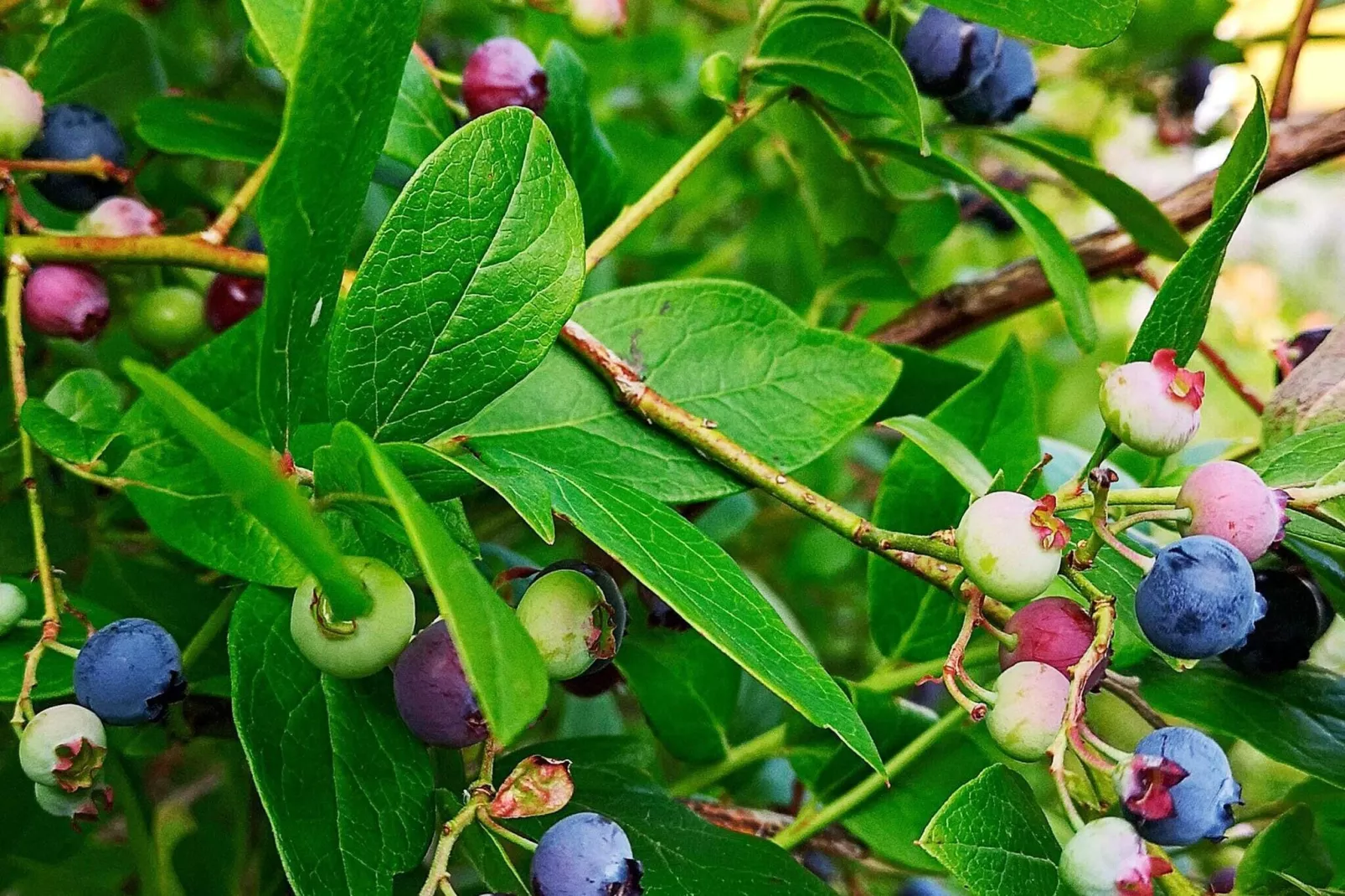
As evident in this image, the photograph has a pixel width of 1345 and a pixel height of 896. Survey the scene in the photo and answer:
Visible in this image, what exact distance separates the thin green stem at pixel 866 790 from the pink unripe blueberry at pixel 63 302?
1.69 ft

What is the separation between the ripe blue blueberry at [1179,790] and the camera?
1.39 feet

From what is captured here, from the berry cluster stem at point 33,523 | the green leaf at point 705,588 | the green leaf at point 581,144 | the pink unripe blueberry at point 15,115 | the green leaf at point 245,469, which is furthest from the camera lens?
Answer: the green leaf at point 581,144

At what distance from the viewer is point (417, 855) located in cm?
49

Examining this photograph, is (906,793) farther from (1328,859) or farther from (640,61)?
(640,61)

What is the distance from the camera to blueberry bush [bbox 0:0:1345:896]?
0.43 m

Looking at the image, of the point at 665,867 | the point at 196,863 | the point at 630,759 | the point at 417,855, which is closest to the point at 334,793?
the point at 417,855

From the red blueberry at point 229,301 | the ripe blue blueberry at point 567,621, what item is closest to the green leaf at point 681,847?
the ripe blue blueberry at point 567,621

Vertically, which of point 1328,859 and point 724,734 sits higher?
point 1328,859

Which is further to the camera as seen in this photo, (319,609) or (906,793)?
(906,793)

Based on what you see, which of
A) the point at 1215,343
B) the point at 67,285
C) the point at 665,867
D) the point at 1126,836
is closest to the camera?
the point at 1126,836

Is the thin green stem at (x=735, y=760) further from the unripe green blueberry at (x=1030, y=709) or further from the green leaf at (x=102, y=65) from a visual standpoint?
the green leaf at (x=102, y=65)

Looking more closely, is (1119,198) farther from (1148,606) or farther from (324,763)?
(324,763)

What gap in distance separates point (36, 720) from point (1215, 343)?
5.53 ft

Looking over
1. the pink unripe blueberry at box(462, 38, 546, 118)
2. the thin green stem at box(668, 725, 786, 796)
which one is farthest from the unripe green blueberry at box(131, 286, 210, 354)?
the thin green stem at box(668, 725, 786, 796)
